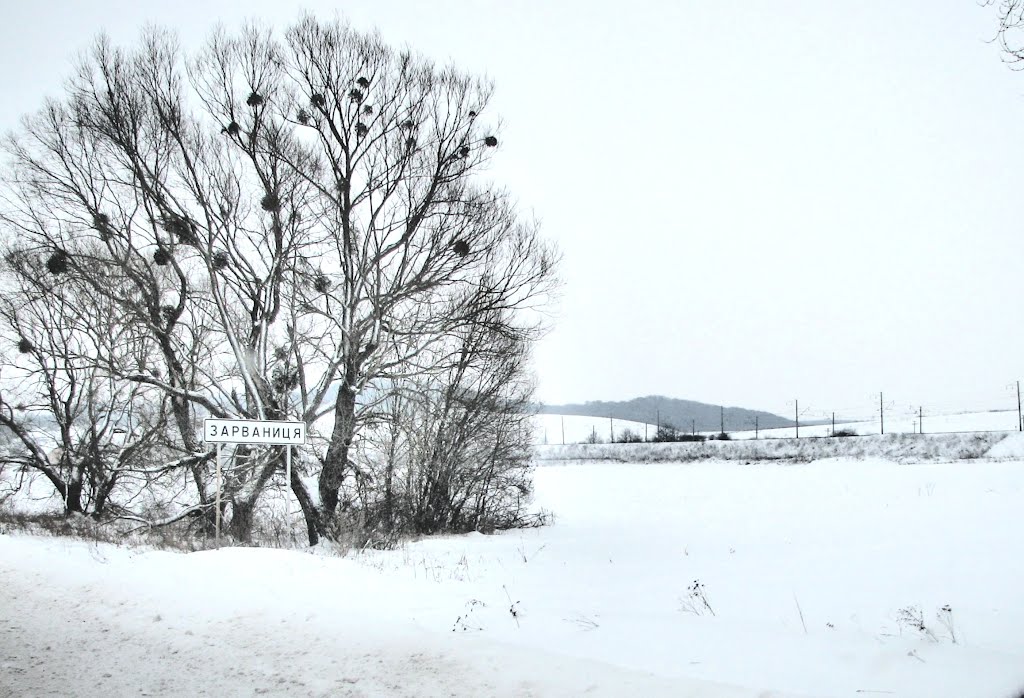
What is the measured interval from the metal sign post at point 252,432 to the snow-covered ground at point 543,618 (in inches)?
91.1

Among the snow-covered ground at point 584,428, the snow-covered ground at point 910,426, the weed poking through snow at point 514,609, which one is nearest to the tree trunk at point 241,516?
the weed poking through snow at point 514,609

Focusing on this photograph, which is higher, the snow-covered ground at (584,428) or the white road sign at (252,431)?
the white road sign at (252,431)

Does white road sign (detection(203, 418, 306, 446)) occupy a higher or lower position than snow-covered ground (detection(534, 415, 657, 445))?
higher

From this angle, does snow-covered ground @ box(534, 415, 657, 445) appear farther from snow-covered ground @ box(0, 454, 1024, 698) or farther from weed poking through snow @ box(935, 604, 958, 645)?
weed poking through snow @ box(935, 604, 958, 645)

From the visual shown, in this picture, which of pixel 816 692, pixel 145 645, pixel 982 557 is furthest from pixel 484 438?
pixel 816 692

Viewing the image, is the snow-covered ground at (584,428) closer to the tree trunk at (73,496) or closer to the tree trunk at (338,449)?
the tree trunk at (73,496)

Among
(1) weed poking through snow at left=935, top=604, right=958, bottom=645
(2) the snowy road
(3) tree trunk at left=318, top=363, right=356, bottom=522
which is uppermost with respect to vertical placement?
(3) tree trunk at left=318, top=363, right=356, bottom=522

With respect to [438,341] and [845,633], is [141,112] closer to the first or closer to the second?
[438,341]

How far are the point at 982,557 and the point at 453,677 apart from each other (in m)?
8.97

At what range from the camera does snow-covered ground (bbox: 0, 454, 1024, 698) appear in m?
5.30

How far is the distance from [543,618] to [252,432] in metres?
7.62

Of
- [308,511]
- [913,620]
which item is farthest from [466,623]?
[308,511]

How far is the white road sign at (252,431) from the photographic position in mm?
12969

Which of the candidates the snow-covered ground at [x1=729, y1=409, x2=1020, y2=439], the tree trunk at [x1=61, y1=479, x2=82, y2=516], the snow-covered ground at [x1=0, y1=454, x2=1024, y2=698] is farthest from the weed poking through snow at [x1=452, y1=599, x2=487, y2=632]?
the snow-covered ground at [x1=729, y1=409, x2=1020, y2=439]
